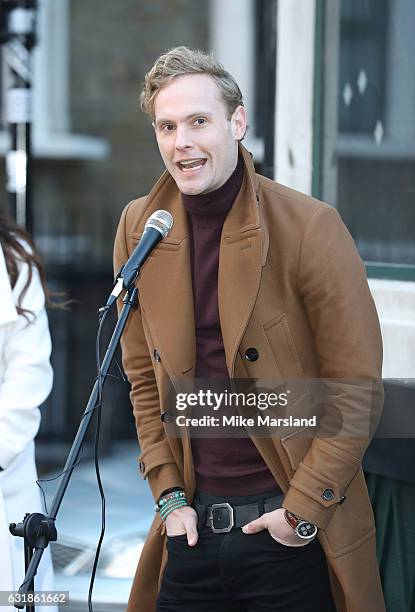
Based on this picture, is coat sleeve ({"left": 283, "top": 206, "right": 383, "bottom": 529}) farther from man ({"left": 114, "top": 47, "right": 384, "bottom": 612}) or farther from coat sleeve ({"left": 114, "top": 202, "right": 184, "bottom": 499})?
coat sleeve ({"left": 114, "top": 202, "right": 184, "bottom": 499})

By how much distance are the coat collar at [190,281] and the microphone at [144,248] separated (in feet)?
0.32

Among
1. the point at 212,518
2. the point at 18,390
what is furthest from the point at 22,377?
the point at 212,518

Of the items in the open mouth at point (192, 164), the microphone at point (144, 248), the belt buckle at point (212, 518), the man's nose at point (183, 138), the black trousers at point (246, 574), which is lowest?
the black trousers at point (246, 574)

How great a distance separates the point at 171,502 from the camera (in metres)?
2.80

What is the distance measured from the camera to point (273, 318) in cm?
267

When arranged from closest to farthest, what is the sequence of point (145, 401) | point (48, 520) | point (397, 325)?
point (48, 520), point (145, 401), point (397, 325)

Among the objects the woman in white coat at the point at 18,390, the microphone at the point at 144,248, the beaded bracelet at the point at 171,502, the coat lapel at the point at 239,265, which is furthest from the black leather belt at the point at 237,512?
the woman in white coat at the point at 18,390

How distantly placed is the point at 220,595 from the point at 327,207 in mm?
1019

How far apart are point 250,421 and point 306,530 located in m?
0.30

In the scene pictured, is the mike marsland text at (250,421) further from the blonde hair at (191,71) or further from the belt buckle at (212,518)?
the blonde hair at (191,71)

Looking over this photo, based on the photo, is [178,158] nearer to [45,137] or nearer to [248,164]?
[248,164]

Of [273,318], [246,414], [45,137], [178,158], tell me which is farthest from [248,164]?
[45,137]

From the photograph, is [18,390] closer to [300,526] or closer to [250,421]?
[250,421]

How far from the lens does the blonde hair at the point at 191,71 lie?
8.68 ft
